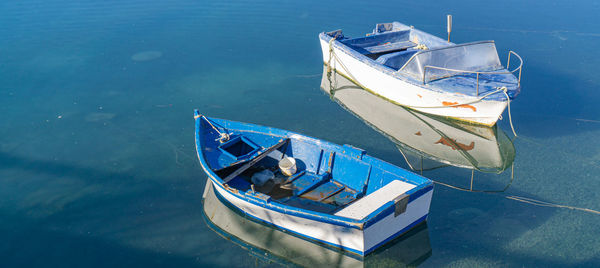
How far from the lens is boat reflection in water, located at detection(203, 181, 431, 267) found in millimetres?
9930

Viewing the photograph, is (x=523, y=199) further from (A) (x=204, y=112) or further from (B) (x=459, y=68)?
(A) (x=204, y=112)

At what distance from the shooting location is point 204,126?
12.8 m

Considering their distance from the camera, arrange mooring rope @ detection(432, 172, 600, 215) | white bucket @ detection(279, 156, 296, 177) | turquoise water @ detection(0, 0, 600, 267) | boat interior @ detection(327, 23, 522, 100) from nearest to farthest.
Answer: turquoise water @ detection(0, 0, 600, 267), mooring rope @ detection(432, 172, 600, 215), white bucket @ detection(279, 156, 296, 177), boat interior @ detection(327, 23, 522, 100)

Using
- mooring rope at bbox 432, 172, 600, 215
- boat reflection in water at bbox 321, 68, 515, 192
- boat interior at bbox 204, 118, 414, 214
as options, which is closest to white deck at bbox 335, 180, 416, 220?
boat interior at bbox 204, 118, 414, 214

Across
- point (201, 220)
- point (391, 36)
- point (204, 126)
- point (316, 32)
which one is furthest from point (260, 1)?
point (201, 220)

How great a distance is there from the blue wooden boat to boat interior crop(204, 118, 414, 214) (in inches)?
0.9

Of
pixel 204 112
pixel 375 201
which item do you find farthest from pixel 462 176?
pixel 204 112

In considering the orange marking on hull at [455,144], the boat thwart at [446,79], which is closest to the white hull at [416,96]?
the boat thwart at [446,79]

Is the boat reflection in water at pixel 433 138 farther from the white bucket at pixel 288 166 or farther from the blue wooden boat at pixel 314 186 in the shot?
the white bucket at pixel 288 166

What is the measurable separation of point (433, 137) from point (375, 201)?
5870mm

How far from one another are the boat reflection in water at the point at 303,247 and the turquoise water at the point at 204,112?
0.30m

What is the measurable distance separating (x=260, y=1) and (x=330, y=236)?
20.7 meters

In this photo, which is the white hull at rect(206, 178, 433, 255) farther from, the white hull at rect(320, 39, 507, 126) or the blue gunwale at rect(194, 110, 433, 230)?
the white hull at rect(320, 39, 507, 126)

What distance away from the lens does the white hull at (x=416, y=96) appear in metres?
14.1
